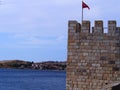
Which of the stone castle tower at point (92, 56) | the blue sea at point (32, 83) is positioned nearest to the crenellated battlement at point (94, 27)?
the stone castle tower at point (92, 56)

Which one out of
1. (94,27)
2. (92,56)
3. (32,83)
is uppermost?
(94,27)

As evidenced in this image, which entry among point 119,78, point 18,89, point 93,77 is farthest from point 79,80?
point 18,89

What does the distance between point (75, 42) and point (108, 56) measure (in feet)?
4.96

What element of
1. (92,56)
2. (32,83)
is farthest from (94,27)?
(32,83)

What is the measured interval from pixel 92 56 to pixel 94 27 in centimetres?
118

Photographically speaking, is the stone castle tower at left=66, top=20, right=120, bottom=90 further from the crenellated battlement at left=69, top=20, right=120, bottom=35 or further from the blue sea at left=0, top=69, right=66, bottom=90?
the blue sea at left=0, top=69, right=66, bottom=90

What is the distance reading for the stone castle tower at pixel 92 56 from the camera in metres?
17.2

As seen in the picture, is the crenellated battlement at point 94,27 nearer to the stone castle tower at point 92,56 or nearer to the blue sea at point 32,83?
the stone castle tower at point 92,56

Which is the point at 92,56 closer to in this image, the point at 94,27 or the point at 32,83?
the point at 94,27

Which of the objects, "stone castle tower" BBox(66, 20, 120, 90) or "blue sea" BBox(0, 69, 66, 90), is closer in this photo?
"stone castle tower" BBox(66, 20, 120, 90)

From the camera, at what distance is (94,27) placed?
17453 millimetres

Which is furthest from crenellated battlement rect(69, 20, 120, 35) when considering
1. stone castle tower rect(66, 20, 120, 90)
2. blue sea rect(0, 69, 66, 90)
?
blue sea rect(0, 69, 66, 90)

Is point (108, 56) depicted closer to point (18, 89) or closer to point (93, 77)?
point (93, 77)

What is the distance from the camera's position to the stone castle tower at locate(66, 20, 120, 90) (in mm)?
17219
